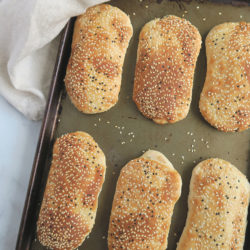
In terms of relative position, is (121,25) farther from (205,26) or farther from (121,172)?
(121,172)

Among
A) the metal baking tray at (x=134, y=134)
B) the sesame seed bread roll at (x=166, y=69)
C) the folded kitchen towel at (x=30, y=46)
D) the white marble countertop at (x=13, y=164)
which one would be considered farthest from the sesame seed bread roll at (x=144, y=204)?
the folded kitchen towel at (x=30, y=46)

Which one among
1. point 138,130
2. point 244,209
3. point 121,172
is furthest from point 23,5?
point 244,209

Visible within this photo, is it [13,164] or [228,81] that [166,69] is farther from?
[13,164]

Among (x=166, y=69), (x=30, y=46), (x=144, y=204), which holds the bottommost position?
(x=144, y=204)

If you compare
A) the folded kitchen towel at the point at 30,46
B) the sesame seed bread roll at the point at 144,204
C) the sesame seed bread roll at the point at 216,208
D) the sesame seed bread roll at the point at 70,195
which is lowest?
the sesame seed bread roll at the point at 216,208

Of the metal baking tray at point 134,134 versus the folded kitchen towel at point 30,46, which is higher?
the folded kitchen towel at point 30,46

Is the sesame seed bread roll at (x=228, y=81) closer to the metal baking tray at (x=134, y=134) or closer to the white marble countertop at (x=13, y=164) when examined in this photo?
the metal baking tray at (x=134, y=134)

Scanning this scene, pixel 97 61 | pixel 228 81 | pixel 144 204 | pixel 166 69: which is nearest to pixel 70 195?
pixel 144 204
